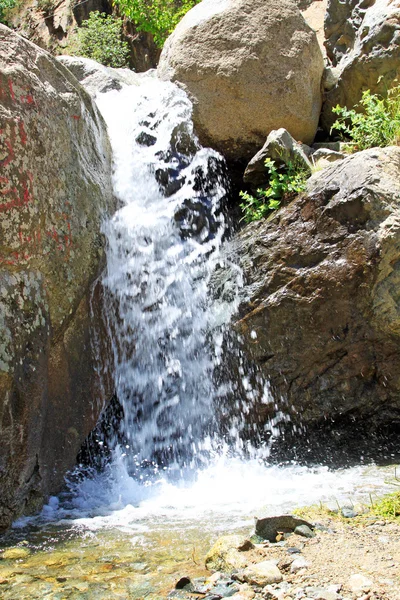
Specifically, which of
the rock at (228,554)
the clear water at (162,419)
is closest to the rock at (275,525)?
the rock at (228,554)

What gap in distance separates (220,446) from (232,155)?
330cm

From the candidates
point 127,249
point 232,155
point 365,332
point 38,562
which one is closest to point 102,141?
point 127,249

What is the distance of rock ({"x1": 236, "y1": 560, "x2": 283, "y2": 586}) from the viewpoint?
2691mm

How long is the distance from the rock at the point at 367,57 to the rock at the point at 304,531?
17.8 feet

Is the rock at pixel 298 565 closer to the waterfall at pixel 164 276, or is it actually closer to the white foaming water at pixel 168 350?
the white foaming water at pixel 168 350

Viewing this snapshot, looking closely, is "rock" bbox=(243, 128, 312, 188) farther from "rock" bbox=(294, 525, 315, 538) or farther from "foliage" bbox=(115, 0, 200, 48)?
"foliage" bbox=(115, 0, 200, 48)

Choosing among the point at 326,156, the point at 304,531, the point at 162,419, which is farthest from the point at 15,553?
the point at 326,156

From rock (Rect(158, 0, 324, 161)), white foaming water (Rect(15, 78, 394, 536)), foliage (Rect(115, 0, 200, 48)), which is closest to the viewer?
white foaming water (Rect(15, 78, 394, 536))

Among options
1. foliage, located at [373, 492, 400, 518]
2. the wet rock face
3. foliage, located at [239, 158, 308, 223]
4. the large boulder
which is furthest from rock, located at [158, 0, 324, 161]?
foliage, located at [373, 492, 400, 518]

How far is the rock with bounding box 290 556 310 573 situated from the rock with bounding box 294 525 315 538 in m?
0.32

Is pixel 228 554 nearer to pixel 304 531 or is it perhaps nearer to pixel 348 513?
pixel 304 531

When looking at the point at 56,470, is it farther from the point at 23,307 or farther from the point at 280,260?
the point at 280,260

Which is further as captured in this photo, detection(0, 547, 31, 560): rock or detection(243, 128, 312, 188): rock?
detection(243, 128, 312, 188): rock

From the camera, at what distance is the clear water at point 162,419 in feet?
10.9
